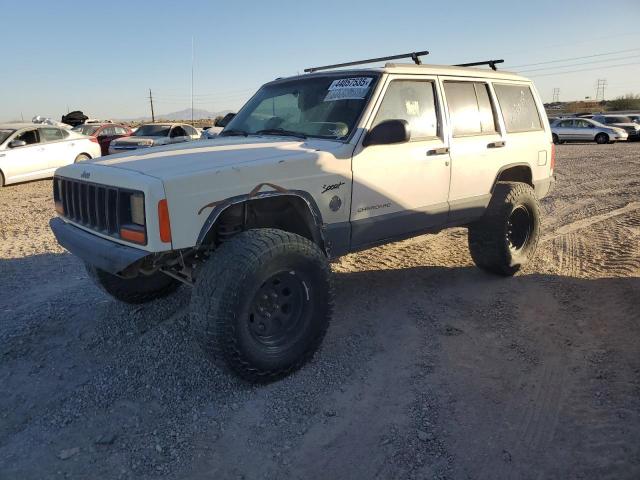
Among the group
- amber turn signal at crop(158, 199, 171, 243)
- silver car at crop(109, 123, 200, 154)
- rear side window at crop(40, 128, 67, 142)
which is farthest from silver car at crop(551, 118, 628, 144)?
amber turn signal at crop(158, 199, 171, 243)

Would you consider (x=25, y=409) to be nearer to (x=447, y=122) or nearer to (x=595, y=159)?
(x=447, y=122)

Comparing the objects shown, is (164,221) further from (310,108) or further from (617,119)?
(617,119)

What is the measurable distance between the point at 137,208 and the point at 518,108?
164 inches

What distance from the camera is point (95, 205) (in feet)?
11.1

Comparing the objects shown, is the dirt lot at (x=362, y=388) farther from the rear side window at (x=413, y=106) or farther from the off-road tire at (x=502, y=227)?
the rear side window at (x=413, y=106)

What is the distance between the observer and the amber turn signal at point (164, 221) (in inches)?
115

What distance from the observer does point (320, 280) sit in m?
3.51

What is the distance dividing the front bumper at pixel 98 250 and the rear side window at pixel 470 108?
298cm

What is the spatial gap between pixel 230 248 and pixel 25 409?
1.65 meters

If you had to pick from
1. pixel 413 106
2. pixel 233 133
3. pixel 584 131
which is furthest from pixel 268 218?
pixel 584 131

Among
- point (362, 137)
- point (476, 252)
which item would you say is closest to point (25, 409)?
point (362, 137)

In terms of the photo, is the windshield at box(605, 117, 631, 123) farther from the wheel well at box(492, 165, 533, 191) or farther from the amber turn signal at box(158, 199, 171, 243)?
the amber turn signal at box(158, 199, 171, 243)

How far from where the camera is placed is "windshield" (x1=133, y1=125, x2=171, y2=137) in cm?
1630

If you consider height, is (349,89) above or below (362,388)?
above
